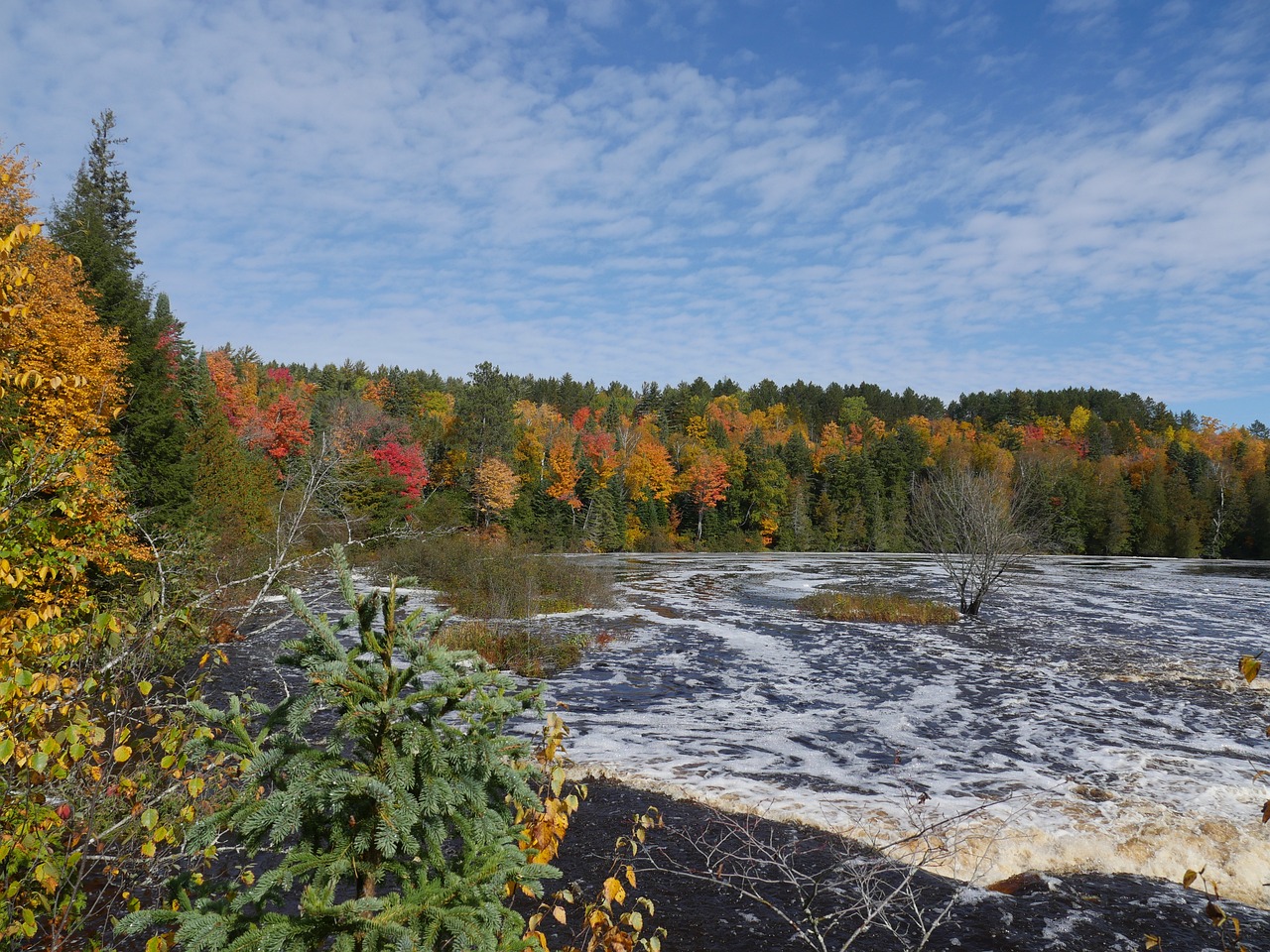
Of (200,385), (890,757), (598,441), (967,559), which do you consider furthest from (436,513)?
(890,757)

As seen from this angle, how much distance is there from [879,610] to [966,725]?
11961 millimetres

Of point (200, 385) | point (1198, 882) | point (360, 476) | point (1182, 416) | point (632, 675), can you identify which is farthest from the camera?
point (1182, 416)

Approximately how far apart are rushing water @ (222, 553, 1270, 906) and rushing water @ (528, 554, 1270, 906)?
44 millimetres

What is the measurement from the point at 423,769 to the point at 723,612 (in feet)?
76.4

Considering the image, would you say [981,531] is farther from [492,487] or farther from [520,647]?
[492,487]

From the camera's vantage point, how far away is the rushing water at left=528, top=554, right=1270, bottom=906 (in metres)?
8.02

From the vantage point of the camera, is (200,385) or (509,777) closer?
(509,777)

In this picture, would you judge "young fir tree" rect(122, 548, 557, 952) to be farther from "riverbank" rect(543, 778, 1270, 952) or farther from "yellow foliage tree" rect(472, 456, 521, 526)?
"yellow foliage tree" rect(472, 456, 521, 526)

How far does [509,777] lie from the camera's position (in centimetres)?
271

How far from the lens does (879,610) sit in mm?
23922

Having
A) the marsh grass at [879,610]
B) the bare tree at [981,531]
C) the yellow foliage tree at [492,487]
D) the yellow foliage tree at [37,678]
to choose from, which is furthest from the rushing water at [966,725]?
the yellow foliage tree at [492,487]

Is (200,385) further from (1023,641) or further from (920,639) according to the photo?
(1023,641)

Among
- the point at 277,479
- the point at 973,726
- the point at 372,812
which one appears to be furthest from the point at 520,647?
the point at 277,479

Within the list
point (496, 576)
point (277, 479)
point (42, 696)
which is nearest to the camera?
point (42, 696)
